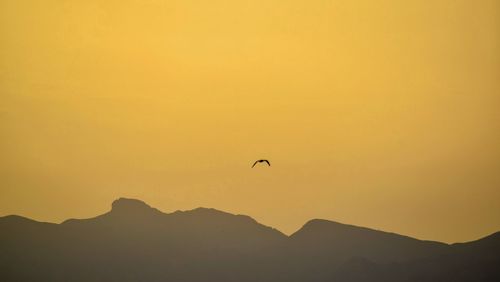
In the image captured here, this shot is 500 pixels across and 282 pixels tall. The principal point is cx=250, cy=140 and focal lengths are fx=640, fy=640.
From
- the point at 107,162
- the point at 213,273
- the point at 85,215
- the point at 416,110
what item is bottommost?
the point at 213,273

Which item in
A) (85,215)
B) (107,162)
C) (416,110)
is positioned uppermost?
(416,110)

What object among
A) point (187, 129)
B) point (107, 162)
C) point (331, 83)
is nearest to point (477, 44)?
point (331, 83)

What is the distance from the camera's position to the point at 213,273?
3297 millimetres

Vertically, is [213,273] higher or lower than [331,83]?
lower

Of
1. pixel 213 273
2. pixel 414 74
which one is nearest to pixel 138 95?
pixel 213 273

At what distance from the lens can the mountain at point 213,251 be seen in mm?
3283

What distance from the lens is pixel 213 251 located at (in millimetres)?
3316

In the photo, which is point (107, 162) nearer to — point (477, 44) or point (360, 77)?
point (360, 77)

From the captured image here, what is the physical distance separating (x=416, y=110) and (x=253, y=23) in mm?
982

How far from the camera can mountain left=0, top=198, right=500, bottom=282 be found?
3.28 metres

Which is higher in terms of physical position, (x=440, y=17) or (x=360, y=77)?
(x=440, y=17)

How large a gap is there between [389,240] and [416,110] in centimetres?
70

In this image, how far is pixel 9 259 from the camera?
327cm

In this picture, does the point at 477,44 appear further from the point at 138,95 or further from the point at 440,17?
the point at 138,95
